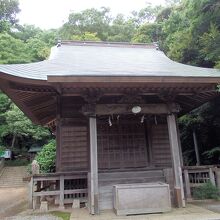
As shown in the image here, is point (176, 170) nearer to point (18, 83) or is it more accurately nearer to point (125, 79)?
point (125, 79)

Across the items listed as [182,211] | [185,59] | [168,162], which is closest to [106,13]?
[185,59]

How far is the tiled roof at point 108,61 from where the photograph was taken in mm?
8906

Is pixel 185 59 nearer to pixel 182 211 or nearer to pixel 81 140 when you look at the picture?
pixel 81 140

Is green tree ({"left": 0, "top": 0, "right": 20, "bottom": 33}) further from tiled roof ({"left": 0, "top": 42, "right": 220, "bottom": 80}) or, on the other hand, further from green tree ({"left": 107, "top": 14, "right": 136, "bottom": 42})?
tiled roof ({"left": 0, "top": 42, "right": 220, "bottom": 80})

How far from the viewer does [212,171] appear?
9328 millimetres

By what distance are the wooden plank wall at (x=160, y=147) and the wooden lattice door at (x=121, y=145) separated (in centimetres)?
33

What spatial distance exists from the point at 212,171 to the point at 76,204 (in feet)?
15.1

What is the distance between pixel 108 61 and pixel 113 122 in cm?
273

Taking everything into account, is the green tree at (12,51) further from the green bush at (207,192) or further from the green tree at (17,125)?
the green bush at (207,192)

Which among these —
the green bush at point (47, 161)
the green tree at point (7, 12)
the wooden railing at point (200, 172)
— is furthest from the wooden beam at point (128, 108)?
the green tree at point (7, 12)

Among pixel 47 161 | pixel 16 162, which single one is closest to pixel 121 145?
pixel 47 161

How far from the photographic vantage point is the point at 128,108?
8.32 metres

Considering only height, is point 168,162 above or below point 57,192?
above

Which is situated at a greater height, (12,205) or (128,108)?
(128,108)
